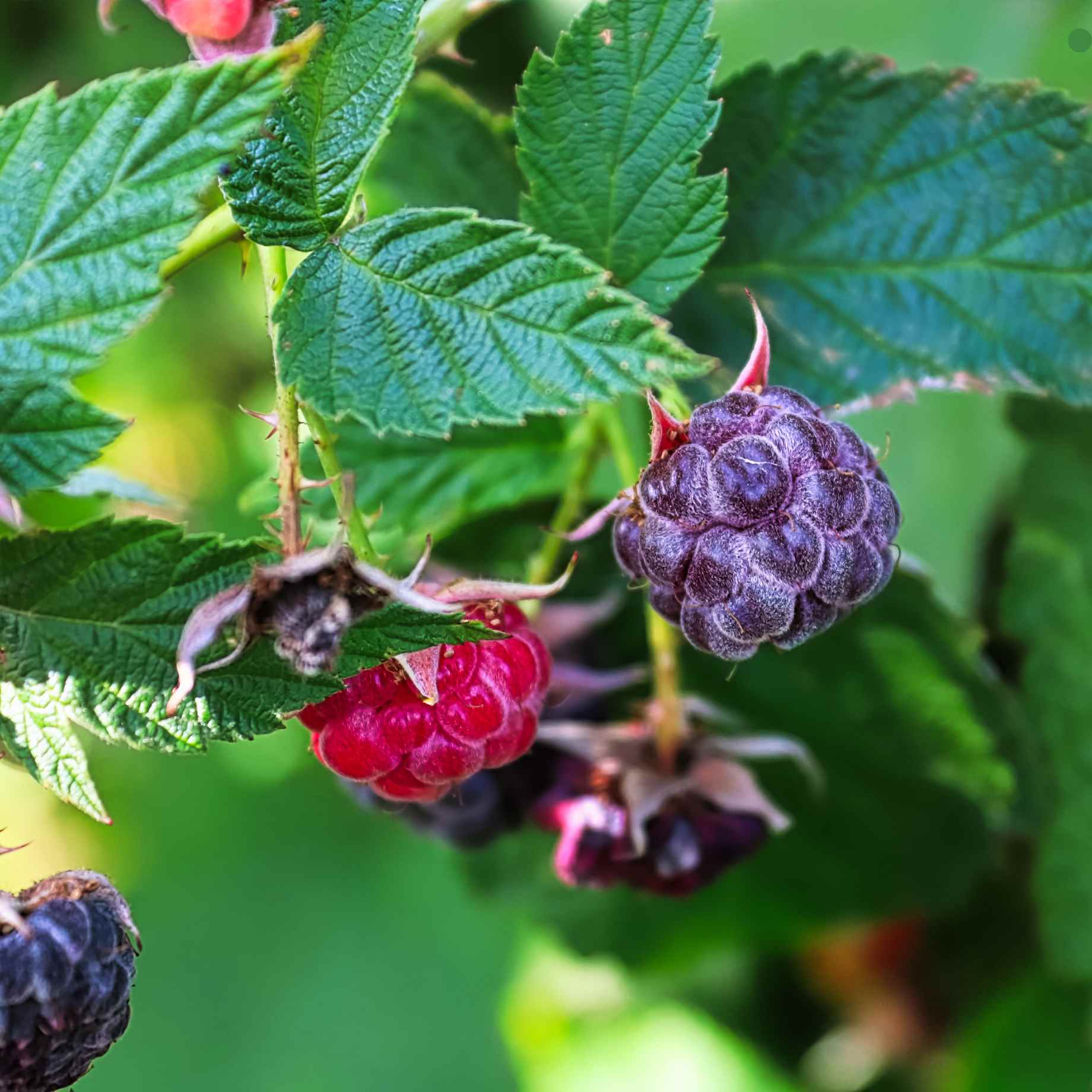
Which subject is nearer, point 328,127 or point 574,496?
point 328,127

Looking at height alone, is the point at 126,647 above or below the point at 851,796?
above

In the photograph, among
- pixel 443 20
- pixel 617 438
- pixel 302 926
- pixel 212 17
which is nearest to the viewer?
pixel 212 17

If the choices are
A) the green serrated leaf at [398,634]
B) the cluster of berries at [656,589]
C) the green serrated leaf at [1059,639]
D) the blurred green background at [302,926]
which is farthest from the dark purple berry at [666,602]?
the blurred green background at [302,926]

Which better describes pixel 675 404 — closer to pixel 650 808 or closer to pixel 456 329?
pixel 456 329

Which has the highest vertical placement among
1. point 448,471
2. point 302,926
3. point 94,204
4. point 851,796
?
point 94,204

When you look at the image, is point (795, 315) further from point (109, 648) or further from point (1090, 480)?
point (109, 648)

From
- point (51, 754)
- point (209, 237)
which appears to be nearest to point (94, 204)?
point (209, 237)

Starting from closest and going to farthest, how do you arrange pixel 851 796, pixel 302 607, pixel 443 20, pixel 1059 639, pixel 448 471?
pixel 302 607
pixel 443 20
pixel 448 471
pixel 1059 639
pixel 851 796
